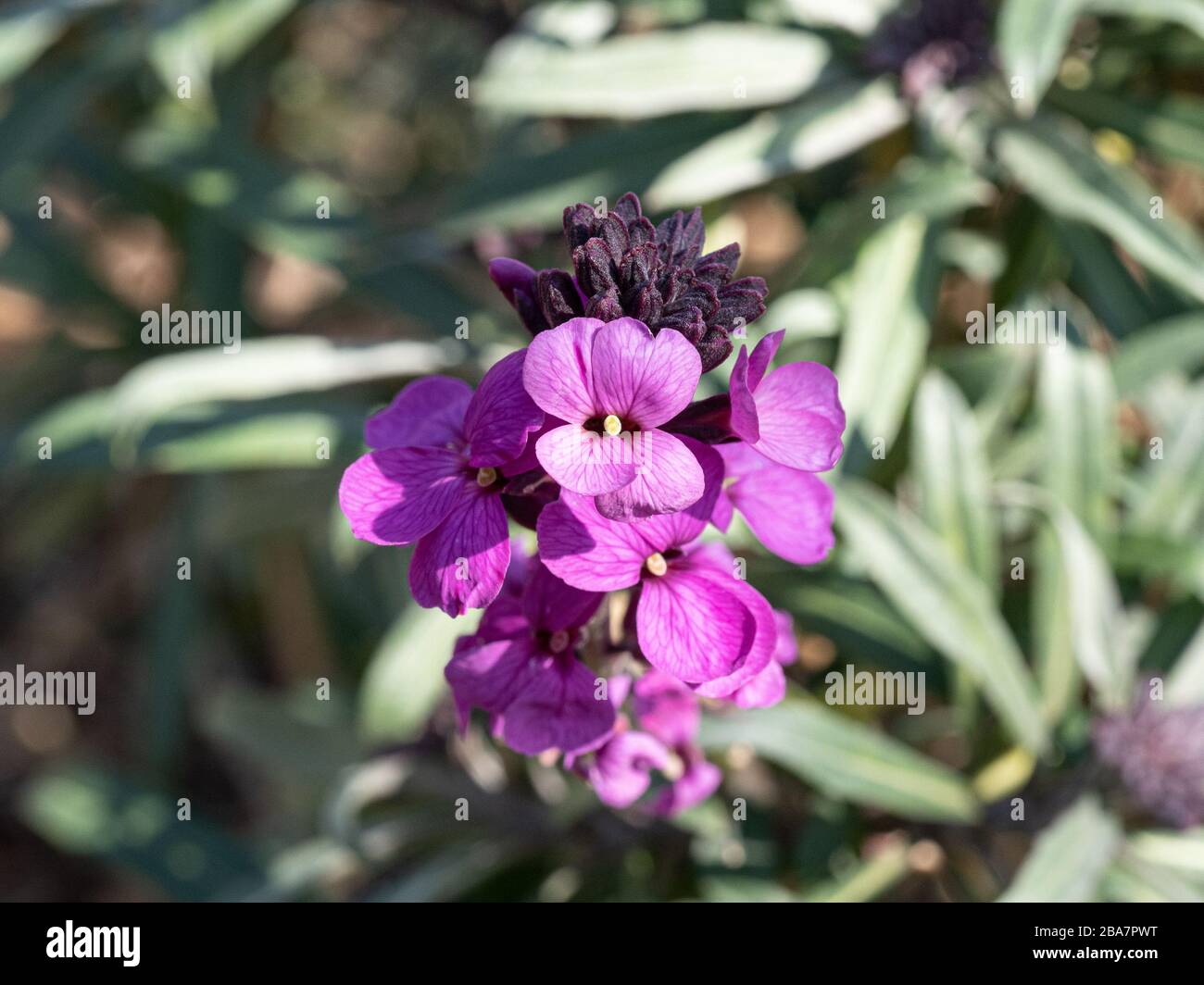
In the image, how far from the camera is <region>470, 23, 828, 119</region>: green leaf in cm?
159

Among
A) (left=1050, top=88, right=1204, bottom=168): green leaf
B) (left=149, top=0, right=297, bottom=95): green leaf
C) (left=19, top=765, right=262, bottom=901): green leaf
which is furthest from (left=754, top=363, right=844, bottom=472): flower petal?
(left=19, top=765, right=262, bottom=901): green leaf

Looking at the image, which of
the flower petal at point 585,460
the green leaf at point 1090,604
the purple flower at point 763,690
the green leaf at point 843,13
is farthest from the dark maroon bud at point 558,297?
the green leaf at point 843,13

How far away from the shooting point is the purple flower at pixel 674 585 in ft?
2.72

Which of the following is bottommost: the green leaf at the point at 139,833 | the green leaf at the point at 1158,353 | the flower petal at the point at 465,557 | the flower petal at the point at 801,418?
the green leaf at the point at 139,833

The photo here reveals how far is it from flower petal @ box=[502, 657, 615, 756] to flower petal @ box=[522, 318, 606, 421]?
226mm

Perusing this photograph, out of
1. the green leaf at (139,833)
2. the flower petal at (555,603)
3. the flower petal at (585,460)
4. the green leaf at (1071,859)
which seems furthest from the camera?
the green leaf at (139,833)

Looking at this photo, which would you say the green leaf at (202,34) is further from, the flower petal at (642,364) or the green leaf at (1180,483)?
the green leaf at (1180,483)

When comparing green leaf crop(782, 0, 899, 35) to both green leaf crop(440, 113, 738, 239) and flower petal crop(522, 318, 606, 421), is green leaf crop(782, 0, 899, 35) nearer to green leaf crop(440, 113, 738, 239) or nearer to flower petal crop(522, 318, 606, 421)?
green leaf crop(440, 113, 738, 239)

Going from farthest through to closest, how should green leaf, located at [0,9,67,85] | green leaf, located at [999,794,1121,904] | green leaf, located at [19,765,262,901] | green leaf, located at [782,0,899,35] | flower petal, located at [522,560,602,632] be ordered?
green leaf, located at [19,765,262,901] → green leaf, located at [0,9,67,85] → green leaf, located at [782,0,899,35] → green leaf, located at [999,794,1121,904] → flower petal, located at [522,560,602,632]

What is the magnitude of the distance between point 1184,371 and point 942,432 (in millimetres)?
590

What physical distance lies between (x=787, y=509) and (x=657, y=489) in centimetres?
22

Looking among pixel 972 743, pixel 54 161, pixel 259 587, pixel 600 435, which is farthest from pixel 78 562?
pixel 600 435

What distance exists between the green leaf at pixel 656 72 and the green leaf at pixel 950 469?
21.2 inches

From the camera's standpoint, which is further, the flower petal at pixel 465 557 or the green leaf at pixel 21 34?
the green leaf at pixel 21 34
